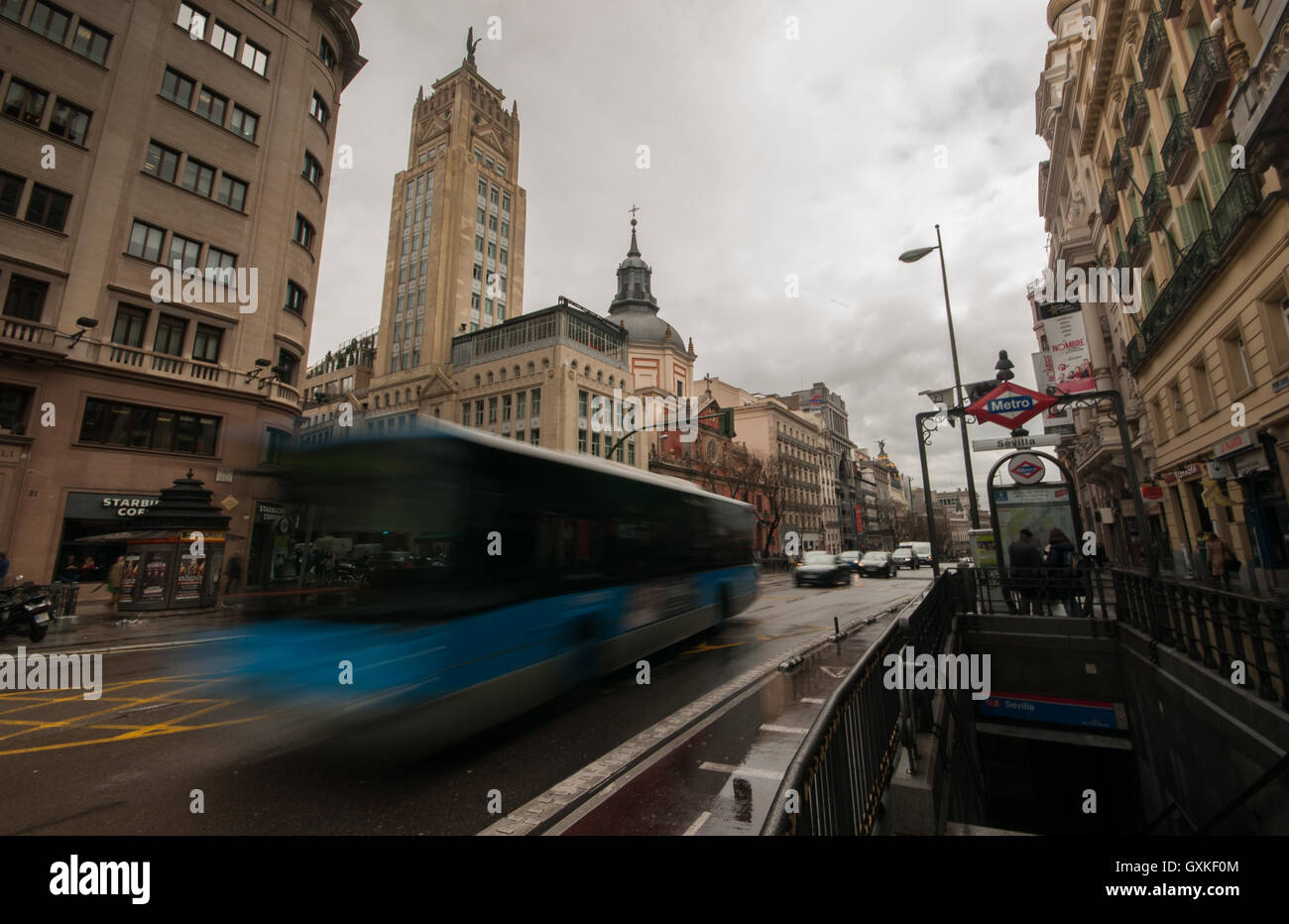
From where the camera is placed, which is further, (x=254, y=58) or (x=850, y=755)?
(x=254, y=58)

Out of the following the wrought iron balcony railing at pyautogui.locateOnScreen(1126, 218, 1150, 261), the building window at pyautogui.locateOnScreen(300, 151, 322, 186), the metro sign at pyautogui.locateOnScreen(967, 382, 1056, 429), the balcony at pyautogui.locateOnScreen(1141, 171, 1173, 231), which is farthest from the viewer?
the building window at pyautogui.locateOnScreen(300, 151, 322, 186)

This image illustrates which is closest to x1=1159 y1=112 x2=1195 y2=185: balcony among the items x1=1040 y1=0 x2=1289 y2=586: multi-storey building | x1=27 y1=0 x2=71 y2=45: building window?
x1=1040 y1=0 x2=1289 y2=586: multi-storey building

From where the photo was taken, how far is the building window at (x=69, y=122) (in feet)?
61.4

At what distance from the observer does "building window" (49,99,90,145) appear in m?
18.7

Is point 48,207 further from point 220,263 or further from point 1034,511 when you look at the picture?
point 1034,511

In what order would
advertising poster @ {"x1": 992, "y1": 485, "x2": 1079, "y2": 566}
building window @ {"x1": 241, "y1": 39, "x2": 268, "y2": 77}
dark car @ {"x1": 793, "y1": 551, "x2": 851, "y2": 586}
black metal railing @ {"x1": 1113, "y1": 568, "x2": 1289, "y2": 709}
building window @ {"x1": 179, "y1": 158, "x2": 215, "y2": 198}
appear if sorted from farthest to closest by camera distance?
dark car @ {"x1": 793, "y1": 551, "x2": 851, "y2": 586} < building window @ {"x1": 241, "y1": 39, "x2": 268, "y2": 77} < building window @ {"x1": 179, "y1": 158, "x2": 215, "y2": 198} < advertising poster @ {"x1": 992, "y1": 485, "x2": 1079, "y2": 566} < black metal railing @ {"x1": 1113, "y1": 568, "x2": 1289, "y2": 709}

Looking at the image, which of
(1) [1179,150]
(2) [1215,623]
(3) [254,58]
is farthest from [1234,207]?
(3) [254,58]

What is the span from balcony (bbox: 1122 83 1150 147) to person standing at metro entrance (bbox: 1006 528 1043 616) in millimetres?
15441

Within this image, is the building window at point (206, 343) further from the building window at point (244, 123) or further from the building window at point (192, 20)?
the building window at point (192, 20)

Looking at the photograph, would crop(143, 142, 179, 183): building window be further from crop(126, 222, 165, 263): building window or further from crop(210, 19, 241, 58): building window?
crop(210, 19, 241, 58): building window

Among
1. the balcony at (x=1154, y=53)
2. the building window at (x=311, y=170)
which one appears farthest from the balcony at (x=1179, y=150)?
the building window at (x=311, y=170)

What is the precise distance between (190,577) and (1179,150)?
3045 cm

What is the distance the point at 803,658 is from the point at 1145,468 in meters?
21.8

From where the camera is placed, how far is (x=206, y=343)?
21656 millimetres
